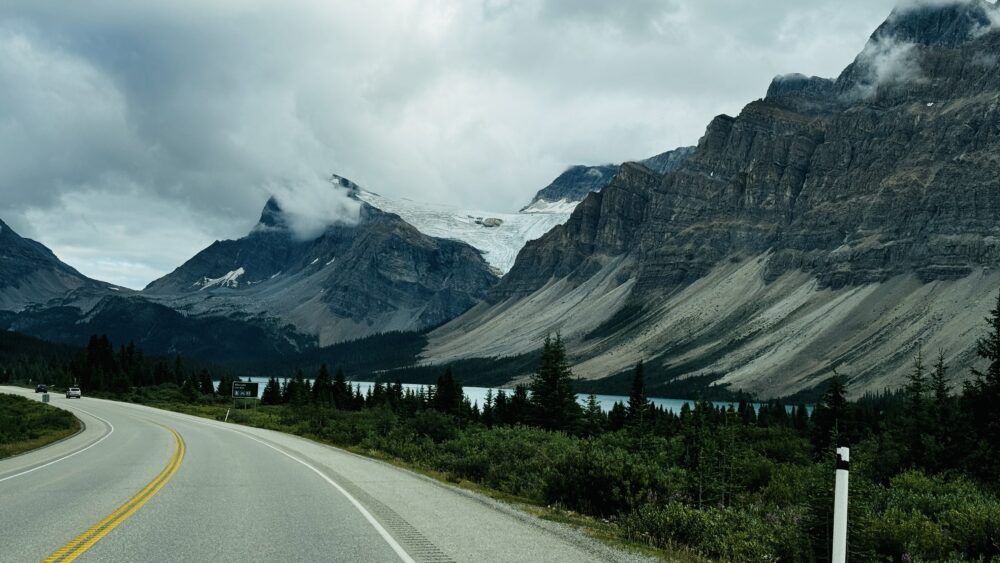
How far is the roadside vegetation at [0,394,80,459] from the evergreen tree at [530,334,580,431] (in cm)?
3511

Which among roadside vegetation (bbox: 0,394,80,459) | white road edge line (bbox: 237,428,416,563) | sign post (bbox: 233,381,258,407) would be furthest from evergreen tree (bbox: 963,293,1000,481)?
sign post (bbox: 233,381,258,407)

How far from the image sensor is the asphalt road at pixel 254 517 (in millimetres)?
10844

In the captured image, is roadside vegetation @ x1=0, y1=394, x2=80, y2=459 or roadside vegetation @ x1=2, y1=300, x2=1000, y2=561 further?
roadside vegetation @ x1=0, y1=394, x2=80, y2=459

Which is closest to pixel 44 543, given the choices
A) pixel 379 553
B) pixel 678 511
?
pixel 379 553

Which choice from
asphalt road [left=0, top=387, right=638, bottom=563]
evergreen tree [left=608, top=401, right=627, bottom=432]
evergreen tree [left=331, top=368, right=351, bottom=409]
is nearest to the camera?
asphalt road [left=0, top=387, right=638, bottom=563]

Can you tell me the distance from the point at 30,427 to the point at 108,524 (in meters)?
34.1

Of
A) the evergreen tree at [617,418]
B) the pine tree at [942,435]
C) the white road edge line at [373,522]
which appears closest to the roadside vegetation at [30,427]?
the white road edge line at [373,522]

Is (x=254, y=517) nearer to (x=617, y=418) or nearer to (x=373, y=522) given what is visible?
(x=373, y=522)

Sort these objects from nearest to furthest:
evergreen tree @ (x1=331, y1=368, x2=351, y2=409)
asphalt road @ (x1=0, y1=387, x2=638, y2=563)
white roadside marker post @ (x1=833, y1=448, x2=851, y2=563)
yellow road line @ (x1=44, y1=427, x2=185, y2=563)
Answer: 1. white roadside marker post @ (x1=833, y1=448, x2=851, y2=563)
2. yellow road line @ (x1=44, y1=427, x2=185, y2=563)
3. asphalt road @ (x1=0, y1=387, x2=638, y2=563)
4. evergreen tree @ (x1=331, y1=368, x2=351, y2=409)

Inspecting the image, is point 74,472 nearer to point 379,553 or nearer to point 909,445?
point 379,553

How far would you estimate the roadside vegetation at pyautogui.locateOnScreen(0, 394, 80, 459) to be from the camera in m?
33.0

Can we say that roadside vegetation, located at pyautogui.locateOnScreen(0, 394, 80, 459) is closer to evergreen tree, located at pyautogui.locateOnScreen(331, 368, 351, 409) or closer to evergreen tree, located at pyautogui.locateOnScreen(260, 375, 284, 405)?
evergreen tree, located at pyautogui.locateOnScreen(331, 368, 351, 409)

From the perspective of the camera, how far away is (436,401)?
291 ft

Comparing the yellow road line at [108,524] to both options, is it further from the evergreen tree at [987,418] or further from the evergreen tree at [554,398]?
the evergreen tree at [554,398]
